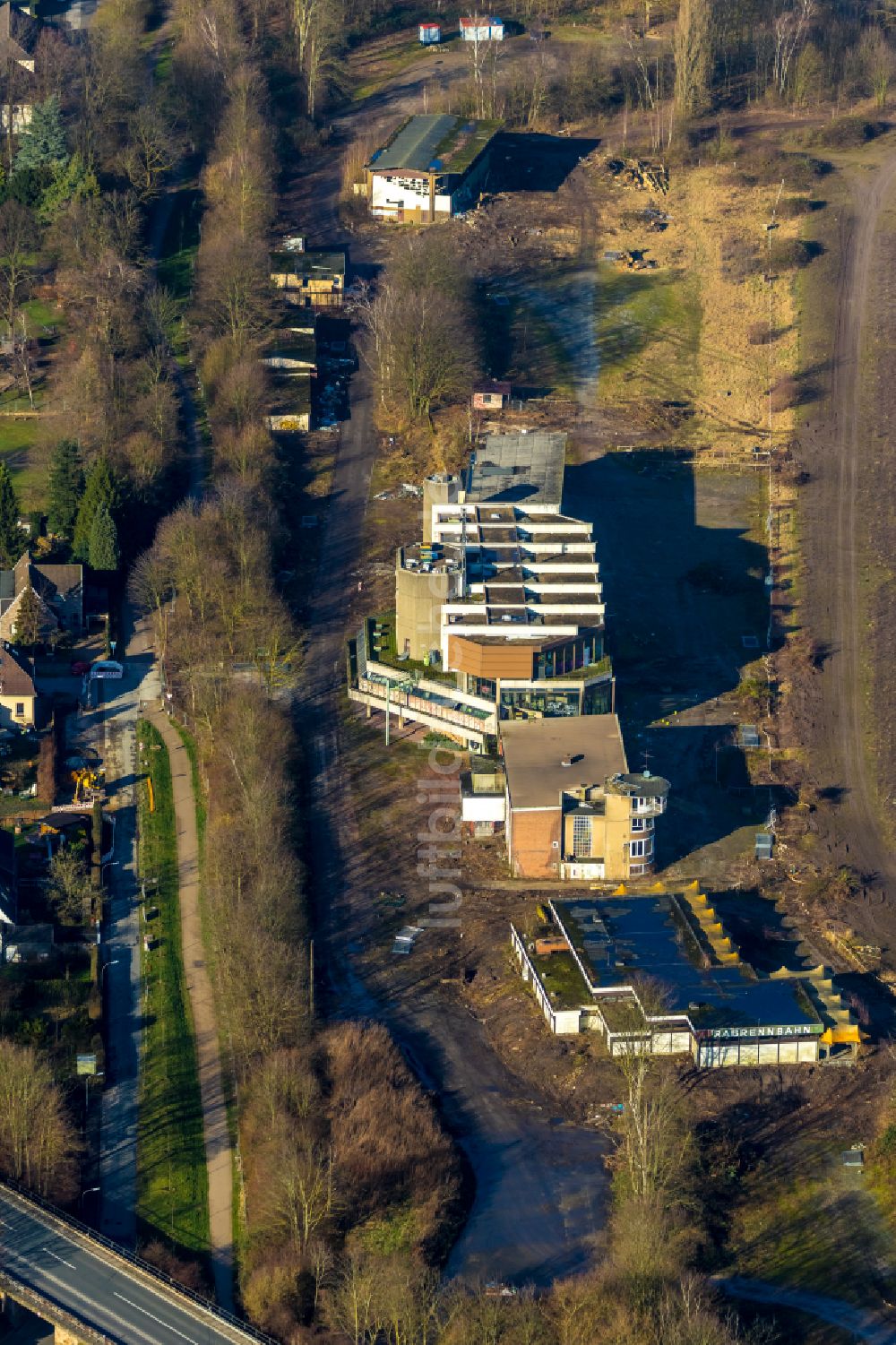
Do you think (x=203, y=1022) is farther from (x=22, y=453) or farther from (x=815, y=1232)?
(x=22, y=453)

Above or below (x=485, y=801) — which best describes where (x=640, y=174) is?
above

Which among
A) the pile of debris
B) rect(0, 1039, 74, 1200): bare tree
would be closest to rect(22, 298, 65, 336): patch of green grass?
the pile of debris

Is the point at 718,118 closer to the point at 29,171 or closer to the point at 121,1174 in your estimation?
the point at 29,171

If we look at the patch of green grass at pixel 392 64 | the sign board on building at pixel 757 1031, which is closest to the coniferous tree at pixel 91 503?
the sign board on building at pixel 757 1031

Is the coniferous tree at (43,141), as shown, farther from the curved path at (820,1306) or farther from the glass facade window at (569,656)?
the curved path at (820,1306)

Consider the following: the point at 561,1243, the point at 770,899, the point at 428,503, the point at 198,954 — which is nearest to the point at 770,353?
the point at 428,503

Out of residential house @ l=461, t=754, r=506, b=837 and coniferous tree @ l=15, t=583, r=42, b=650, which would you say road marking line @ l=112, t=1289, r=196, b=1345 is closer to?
residential house @ l=461, t=754, r=506, b=837

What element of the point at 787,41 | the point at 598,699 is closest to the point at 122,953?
the point at 598,699
